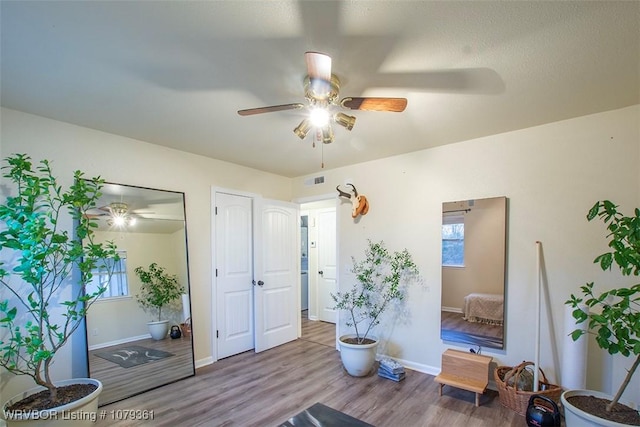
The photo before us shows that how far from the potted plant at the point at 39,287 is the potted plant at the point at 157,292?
0.52 meters

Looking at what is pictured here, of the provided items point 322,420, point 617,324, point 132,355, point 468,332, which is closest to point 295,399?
point 322,420

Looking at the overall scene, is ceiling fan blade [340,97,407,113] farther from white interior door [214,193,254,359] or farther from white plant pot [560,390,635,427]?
white interior door [214,193,254,359]

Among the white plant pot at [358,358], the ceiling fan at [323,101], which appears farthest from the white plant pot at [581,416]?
the ceiling fan at [323,101]

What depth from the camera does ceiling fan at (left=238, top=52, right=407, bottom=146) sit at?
1.55 meters

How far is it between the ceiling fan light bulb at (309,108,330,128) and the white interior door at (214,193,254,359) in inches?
92.6

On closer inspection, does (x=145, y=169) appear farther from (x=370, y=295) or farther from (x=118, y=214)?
(x=370, y=295)

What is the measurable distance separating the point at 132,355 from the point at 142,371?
0.20 metres

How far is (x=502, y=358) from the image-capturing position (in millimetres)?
3023

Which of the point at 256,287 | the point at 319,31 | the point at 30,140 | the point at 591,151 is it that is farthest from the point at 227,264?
the point at 591,151

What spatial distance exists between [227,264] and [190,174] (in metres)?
1.28

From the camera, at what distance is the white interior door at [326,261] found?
5.87 meters

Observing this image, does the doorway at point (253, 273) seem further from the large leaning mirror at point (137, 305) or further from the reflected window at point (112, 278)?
the reflected window at point (112, 278)

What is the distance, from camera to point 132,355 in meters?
3.22

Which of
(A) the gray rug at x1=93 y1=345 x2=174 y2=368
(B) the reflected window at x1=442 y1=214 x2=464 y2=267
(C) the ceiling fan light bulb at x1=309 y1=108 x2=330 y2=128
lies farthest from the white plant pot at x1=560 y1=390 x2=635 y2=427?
(A) the gray rug at x1=93 y1=345 x2=174 y2=368
